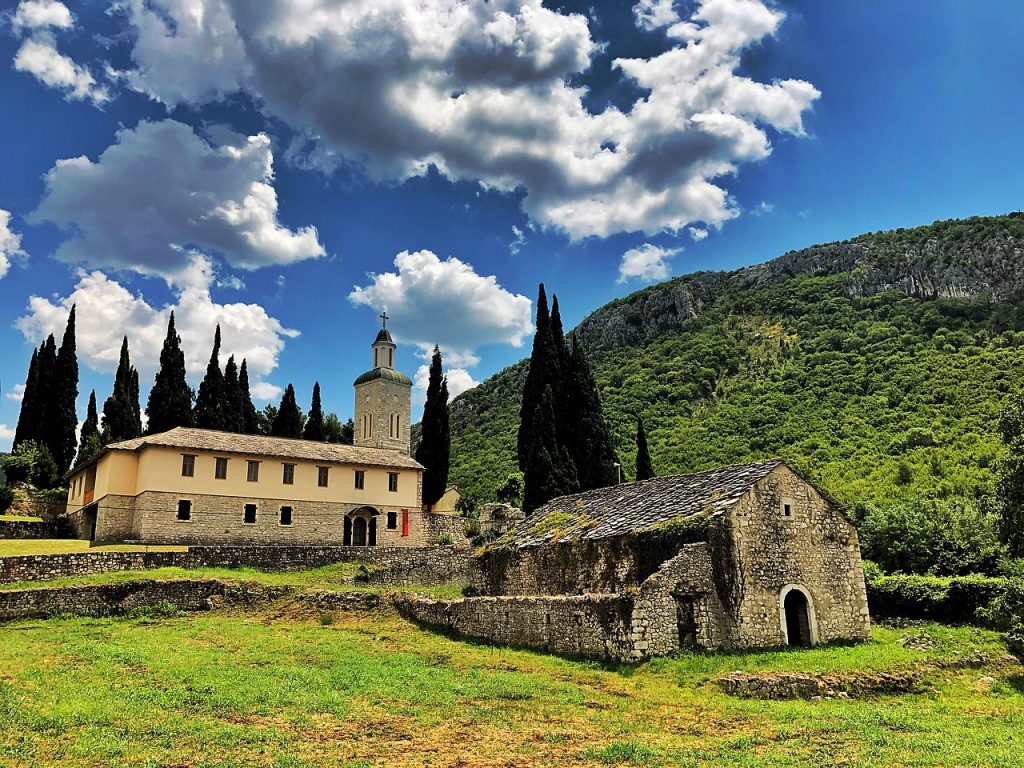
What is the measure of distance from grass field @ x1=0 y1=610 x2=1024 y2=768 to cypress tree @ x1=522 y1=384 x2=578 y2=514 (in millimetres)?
22497

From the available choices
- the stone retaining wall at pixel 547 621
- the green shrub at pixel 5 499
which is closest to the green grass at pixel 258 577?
the stone retaining wall at pixel 547 621

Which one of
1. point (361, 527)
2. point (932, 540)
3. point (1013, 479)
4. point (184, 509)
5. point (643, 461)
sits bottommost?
point (932, 540)

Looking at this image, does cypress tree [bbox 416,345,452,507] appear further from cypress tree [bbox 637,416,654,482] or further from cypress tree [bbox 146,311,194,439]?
cypress tree [bbox 146,311,194,439]

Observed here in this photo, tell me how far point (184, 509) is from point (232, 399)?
25.3 meters

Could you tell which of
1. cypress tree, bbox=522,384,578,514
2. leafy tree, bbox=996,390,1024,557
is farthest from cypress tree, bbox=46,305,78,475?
leafy tree, bbox=996,390,1024,557

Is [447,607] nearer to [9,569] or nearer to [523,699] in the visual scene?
[523,699]

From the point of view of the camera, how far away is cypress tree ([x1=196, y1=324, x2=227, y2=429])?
181 ft

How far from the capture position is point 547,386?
1735 inches

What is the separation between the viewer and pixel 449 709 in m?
11.6

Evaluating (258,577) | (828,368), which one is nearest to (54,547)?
(258,577)

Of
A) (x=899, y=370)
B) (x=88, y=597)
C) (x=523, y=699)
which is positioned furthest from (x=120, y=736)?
(x=899, y=370)

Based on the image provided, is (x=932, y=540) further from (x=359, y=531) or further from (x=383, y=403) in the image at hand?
(x=383, y=403)

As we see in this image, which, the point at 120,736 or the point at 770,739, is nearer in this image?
the point at 120,736

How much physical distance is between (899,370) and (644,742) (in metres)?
57.8
